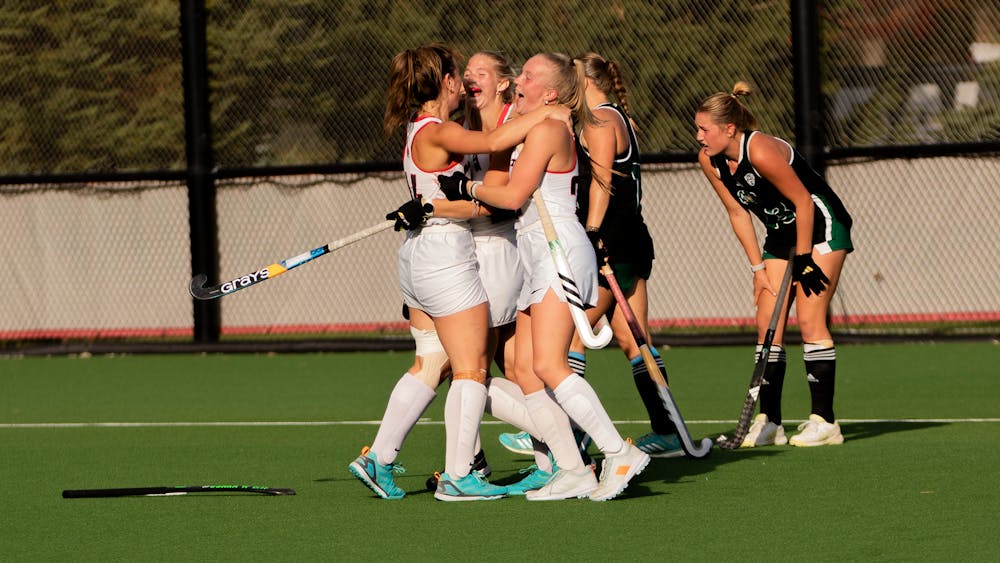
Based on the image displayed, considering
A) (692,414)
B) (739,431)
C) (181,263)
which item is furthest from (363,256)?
(739,431)

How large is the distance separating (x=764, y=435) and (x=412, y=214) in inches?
100

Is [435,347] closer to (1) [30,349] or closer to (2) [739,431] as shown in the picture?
(2) [739,431]

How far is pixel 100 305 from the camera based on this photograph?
44.9ft

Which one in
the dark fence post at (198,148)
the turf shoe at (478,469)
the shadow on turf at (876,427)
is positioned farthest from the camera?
the dark fence post at (198,148)

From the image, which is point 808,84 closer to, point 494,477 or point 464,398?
point 494,477

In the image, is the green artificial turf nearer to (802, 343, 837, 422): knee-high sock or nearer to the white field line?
the white field line

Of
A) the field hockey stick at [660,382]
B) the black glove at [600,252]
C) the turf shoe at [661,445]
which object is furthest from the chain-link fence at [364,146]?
the black glove at [600,252]

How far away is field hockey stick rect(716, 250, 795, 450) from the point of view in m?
7.44

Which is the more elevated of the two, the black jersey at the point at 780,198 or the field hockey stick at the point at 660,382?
the black jersey at the point at 780,198

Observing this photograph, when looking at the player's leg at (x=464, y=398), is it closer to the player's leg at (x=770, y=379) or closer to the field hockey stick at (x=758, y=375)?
the field hockey stick at (x=758, y=375)

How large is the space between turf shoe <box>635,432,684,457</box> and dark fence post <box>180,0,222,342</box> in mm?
6514

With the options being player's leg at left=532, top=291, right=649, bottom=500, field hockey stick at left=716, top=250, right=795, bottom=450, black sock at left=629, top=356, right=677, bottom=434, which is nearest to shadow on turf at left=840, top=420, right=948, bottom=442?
field hockey stick at left=716, top=250, right=795, bottom=450

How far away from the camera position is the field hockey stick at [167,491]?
635 cm

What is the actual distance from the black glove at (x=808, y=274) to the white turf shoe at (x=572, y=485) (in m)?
1.81
